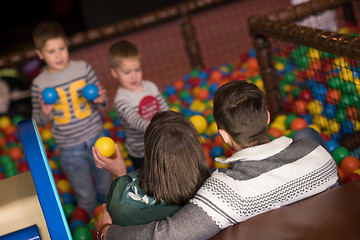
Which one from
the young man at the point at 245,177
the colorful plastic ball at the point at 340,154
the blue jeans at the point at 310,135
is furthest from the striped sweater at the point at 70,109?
the colorful plastic ball at the point at 340,154

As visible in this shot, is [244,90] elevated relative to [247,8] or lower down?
lower down

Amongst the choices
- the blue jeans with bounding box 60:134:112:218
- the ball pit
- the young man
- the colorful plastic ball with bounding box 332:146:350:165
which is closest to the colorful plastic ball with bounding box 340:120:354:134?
the ball pit

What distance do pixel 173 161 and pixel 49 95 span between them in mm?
1036

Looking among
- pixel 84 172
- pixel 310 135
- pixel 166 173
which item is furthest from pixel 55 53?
pixel 310 135

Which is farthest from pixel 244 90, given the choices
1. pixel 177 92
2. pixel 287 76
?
pixel 177 92

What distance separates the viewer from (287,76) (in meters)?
3.01

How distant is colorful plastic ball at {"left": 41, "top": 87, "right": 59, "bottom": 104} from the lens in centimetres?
206

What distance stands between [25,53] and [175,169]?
266 cm

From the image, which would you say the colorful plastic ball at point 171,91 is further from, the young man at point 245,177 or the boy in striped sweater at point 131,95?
the young man at point 245,177

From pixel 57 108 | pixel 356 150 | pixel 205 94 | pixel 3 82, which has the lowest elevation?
pixel 356 150

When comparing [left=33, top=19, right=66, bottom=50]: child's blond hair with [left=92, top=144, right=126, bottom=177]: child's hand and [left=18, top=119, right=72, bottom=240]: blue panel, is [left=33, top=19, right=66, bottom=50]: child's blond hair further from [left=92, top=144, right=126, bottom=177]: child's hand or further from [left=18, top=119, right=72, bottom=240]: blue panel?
[left=18, top=119, right=72, bottom=240]: blue panel

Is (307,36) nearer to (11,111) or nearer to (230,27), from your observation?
(230,27)

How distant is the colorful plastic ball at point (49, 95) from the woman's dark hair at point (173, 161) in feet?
3.03

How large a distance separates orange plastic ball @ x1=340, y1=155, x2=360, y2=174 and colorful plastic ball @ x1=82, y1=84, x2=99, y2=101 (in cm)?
123
